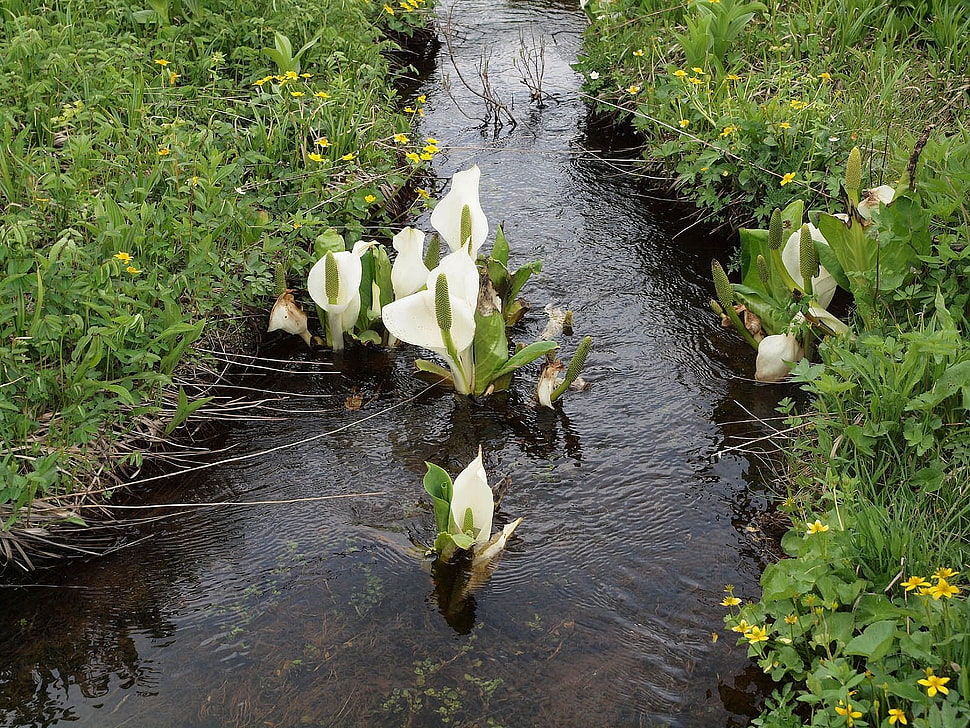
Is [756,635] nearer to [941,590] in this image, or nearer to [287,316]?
[941,590]

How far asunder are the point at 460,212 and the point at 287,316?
2.75ft

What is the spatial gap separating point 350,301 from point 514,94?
336cm

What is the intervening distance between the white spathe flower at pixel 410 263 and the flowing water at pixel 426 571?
0.31 m

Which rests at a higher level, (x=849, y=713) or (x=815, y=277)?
(x=815, y=277)

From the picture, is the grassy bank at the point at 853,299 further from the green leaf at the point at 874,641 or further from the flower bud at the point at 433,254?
the flower bud at the point at 433,254

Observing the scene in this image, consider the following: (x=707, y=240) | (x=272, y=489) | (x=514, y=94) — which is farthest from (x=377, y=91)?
(x=272, y=489)

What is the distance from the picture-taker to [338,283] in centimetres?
381

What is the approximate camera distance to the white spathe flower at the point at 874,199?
3584 millimetres

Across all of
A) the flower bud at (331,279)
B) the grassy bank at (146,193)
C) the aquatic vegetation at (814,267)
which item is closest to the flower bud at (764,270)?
the aquatic vegetation at (814,267)

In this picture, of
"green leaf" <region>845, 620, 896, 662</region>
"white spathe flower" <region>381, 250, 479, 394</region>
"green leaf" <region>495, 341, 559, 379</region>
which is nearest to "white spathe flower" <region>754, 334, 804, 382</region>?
"green leaf" <region>495, 341, 559, 379</region>

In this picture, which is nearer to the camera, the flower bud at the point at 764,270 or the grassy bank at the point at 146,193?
the grassy bank at the point at 146,193

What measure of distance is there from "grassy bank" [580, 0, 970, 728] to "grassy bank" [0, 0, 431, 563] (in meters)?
1.66

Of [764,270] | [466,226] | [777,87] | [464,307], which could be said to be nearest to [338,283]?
[466,226]

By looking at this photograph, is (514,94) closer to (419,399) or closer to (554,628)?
(419,399)
